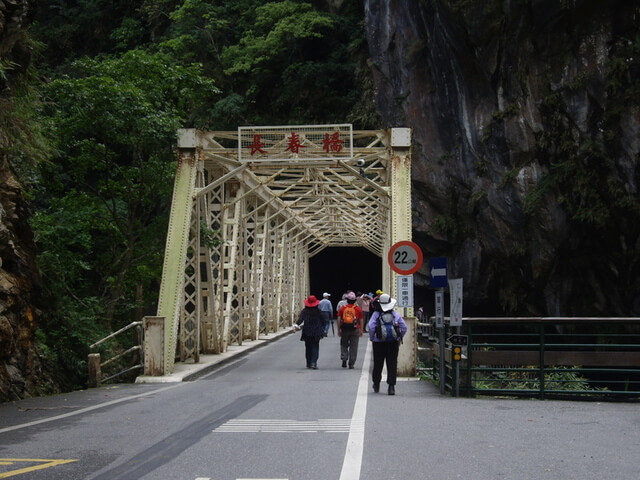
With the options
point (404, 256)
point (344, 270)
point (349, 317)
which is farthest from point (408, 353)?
point (344, 270)

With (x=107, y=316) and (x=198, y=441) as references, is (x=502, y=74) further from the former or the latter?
(x=198, y=441)

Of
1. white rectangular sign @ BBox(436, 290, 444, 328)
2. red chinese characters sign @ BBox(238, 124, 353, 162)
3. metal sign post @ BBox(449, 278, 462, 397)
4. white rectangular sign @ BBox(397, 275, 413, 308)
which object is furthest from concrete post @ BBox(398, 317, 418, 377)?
red chinese characters sign @ BBox(238, 124, 353, 162)

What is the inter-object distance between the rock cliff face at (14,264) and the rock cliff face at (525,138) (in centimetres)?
2006

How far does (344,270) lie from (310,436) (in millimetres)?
59120

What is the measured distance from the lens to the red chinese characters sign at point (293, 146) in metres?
18.3

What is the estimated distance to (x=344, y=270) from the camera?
67125mm

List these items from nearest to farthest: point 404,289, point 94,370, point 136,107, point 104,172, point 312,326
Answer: point 94,370 → point 404,289 → point 312,326 → point 136,107 → point 104,172

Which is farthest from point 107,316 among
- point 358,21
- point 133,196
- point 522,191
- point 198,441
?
point 358,21

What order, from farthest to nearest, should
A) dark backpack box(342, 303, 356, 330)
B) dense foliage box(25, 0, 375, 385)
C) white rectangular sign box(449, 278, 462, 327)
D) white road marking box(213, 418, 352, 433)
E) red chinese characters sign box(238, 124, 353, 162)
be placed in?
dense foliage box(25, 0, 375, 385)
red chinese characters sign box(238, 124, 353, 162)
dark backpack box(342, 303, 356, 330)
white rectangular sign box(449, 278, 462, 327)
white road marking box(213, 418, 352, 433)

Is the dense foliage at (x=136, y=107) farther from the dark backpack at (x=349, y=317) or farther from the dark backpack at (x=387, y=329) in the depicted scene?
the dark backpack at (x=387, y=329)

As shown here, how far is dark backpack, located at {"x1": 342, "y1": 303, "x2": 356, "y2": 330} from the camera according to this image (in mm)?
17391

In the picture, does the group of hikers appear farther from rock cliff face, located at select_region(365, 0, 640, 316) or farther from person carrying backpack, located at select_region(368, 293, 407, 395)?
rock cliff face, located at select_region(365, 0, 640, 316)

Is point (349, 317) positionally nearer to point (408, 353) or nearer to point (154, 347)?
point (408, 353)

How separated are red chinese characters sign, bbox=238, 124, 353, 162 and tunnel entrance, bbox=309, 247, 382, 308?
46.5 metres
